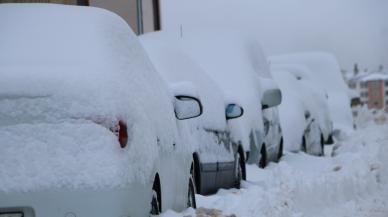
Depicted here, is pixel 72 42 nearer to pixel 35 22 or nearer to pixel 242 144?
pixel 35 22

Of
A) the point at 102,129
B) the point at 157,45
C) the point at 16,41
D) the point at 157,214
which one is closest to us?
the point at 102,129

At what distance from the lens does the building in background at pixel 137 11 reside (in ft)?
48.2

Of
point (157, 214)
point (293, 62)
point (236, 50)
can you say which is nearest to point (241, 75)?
point (236, 50)

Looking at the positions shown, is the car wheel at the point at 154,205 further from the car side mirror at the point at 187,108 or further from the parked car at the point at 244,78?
the parked car at the point at 244,78

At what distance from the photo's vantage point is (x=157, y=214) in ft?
18.7

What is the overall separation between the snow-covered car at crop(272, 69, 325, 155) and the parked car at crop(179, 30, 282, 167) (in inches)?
95.8

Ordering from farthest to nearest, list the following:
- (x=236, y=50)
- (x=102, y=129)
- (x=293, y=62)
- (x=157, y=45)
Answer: (x=293, y=62) → (x=236, y=50) → (x=157, y=45) → (x=102, y=129)

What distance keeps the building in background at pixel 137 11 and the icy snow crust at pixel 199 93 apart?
3.92 meters

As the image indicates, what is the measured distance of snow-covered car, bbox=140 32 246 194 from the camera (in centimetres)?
912

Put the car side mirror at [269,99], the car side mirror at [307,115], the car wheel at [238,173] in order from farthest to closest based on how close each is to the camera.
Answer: the car side mirror at [307,115]
the car side mirror at [269,99]
the car wheel at [238,173]

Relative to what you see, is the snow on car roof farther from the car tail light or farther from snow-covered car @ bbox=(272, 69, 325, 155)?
snow-covered car @ bbox=(272, 69, 325, 155)

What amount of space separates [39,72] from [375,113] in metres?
20.5

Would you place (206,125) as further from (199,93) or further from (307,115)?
(307,115)

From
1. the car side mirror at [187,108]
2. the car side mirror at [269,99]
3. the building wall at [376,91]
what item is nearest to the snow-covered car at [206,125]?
the car side mirror at [187,108]
